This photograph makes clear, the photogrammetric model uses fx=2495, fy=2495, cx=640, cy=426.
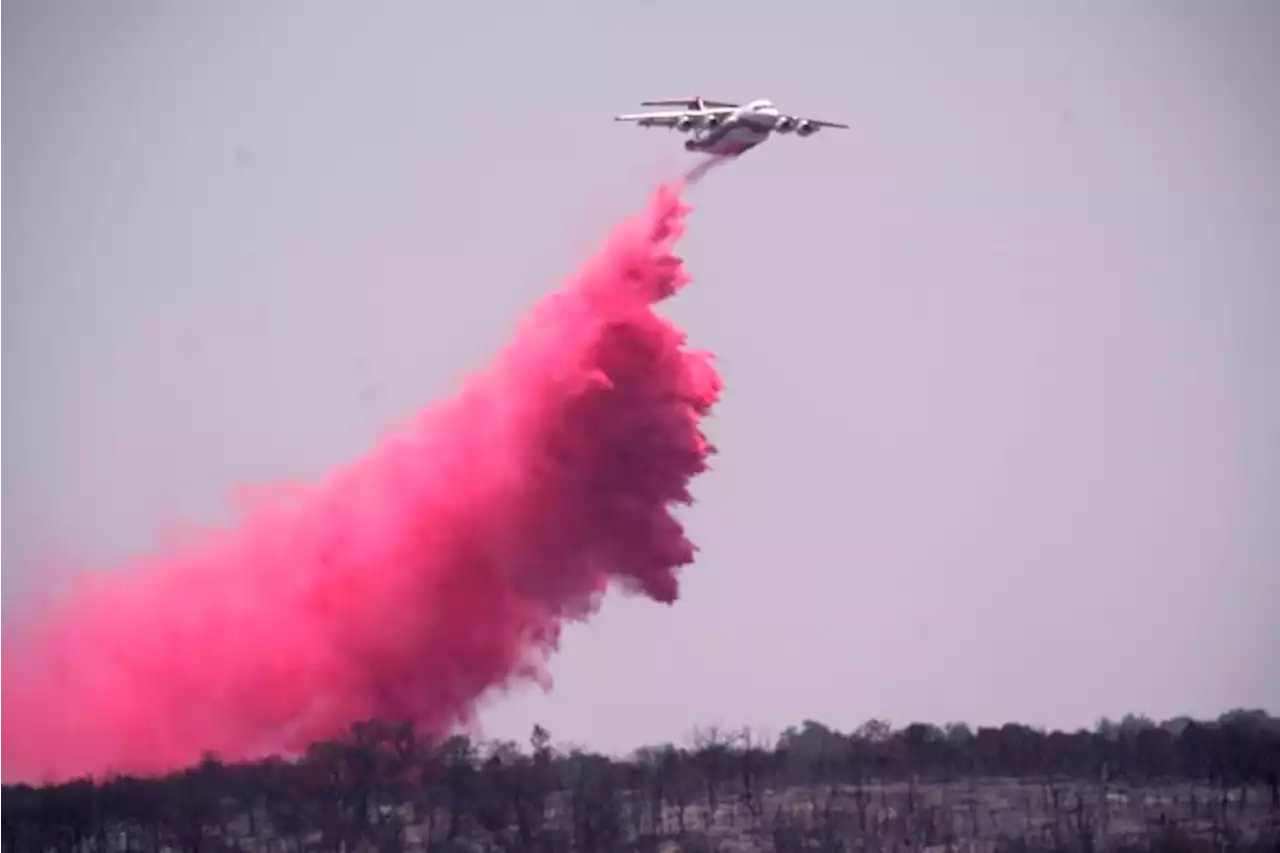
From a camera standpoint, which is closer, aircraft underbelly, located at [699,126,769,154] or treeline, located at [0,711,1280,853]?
aircraft underbelly, located at [699,126,769,154]

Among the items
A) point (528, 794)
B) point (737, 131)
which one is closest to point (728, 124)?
point (737, 131)

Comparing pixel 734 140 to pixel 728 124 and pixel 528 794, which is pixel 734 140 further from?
pixel 528 794

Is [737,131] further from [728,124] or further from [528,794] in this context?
[528,794]

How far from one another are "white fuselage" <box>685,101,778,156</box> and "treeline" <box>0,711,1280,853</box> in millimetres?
19966

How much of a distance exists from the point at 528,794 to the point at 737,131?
104ft

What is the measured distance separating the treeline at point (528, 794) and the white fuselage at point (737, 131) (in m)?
20.0

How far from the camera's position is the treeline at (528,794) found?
3125 inches

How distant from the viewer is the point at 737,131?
211 ft

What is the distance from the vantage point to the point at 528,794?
87562mm

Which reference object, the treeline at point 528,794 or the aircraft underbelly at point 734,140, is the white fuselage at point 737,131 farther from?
the treeline at point 528,794

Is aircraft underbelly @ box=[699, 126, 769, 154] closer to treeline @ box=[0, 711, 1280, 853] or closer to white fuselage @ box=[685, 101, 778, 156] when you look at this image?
white fuselage @ box=[685, 101, 778, 156]

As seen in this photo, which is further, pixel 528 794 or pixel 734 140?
pixel 528 794

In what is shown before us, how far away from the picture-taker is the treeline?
3125 inches

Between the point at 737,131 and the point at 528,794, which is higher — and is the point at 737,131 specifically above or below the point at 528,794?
above
